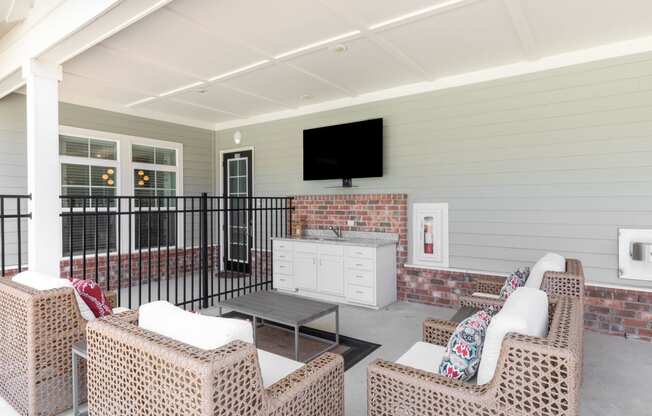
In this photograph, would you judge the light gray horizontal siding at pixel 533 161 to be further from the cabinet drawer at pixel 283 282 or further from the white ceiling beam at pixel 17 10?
the white ceiling beam at pixel 17 10

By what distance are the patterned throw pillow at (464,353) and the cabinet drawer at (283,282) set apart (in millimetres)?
3741

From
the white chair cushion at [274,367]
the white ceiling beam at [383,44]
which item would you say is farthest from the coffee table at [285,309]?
the white ceiling beam at [383,44]

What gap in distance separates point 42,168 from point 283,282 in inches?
125

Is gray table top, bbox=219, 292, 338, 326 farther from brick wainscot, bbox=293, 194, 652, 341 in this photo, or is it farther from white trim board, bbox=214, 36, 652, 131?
white trim board, bbox=214, 36, 652, 131

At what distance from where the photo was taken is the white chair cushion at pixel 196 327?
55.4 inches

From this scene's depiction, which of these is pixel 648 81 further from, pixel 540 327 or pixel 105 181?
pixel 105 181

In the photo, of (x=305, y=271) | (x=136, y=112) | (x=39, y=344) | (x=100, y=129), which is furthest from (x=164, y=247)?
(x=39, y=344)

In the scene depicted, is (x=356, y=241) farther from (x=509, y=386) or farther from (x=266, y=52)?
(x=509, y=386)

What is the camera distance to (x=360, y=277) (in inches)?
183

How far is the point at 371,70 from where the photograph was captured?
14.1ft

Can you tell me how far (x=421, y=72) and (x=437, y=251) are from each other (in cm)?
219

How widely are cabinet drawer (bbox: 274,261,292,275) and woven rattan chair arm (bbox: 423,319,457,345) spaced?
10.2 feet

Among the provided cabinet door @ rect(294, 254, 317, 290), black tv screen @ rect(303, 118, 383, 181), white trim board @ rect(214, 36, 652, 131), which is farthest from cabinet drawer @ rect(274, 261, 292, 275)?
white trim board @ rect(214, 36, 652, 131)

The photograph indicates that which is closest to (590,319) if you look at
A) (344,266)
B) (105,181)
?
(344,266)
